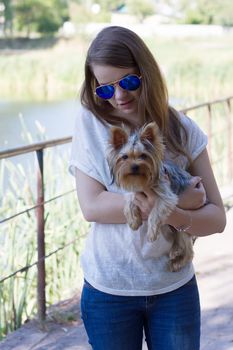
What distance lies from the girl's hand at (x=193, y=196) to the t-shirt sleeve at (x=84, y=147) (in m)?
0.22

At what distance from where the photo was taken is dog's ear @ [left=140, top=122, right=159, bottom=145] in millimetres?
1710

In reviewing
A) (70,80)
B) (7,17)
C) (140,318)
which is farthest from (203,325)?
(7,17)

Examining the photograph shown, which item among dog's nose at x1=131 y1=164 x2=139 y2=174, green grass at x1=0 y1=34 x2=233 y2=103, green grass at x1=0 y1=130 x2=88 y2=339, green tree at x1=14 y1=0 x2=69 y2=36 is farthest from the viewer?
green tree at x1=14 y1=0 x2=69 y2=36

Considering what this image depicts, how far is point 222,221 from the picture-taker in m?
1.92

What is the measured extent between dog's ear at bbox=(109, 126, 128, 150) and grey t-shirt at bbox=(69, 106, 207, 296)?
0.06 m

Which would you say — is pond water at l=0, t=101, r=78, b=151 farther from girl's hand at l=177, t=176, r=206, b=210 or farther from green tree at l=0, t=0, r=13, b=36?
green tree at l=0, t=0, r=13, b=36

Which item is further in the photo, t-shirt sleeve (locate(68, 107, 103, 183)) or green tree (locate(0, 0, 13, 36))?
green tree (locate(0, 0, 13, 36))

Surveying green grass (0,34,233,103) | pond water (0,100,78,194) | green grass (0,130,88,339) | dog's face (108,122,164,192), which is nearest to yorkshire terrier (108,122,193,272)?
dog's face (108,122,164,192)

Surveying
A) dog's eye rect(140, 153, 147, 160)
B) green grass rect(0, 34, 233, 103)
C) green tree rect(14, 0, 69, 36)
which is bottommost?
green tree rect(14, 0, 69, 36)

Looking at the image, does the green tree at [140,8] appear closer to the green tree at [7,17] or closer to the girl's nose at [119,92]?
the green tree at [7,17]

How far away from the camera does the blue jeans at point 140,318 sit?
5.95ft

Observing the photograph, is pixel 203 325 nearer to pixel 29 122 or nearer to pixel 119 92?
pixel 119 92

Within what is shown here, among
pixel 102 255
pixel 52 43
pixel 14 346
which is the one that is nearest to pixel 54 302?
pixel 14 346

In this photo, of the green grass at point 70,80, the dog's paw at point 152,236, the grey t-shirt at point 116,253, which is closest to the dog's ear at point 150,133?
the grey t-shirt at point 116,253
